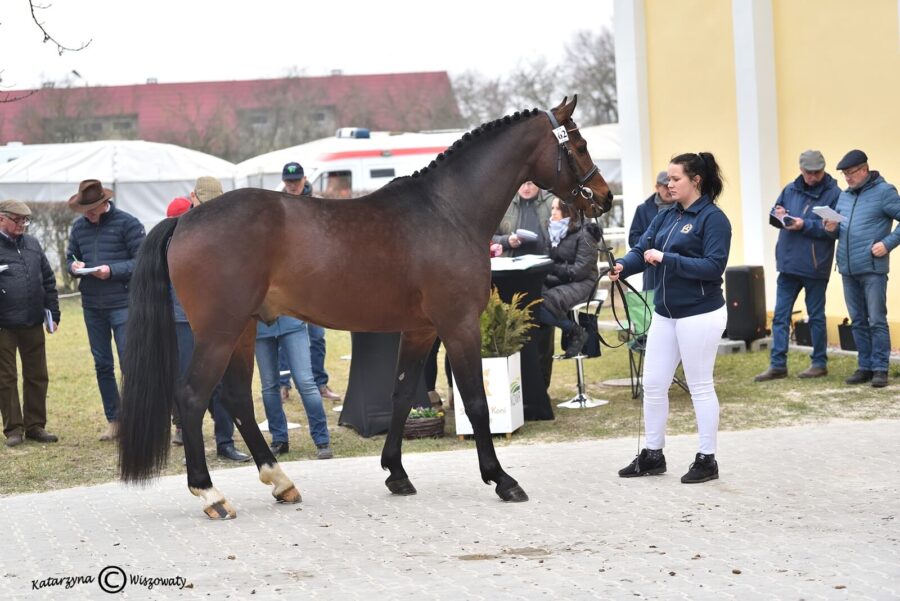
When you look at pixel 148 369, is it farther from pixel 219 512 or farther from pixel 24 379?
pixel 24 379

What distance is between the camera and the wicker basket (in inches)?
348

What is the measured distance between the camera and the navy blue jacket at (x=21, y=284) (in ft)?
30.6

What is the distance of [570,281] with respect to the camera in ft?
32.9

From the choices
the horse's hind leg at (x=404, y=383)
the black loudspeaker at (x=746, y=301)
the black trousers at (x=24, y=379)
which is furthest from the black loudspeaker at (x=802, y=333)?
the black trousers at (x=24, y=379)

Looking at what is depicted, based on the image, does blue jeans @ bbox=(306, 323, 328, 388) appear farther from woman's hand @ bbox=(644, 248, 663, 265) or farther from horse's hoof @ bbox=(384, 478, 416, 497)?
woman's hand @ bbox=(644, 248, 663, 265)

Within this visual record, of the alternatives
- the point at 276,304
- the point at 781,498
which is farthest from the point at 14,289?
the point at 781,498

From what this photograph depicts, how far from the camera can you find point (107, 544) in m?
5.76

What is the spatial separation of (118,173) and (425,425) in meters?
19.1

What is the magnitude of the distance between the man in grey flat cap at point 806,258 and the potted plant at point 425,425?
3510 mm

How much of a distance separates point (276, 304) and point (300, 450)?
2.52 meters

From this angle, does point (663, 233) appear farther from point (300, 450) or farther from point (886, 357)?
point (886, 357)

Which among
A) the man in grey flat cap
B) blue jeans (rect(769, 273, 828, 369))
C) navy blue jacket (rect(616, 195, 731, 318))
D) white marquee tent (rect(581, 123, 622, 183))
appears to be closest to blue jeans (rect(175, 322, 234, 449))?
navy blue jacket (rect(616, 195, 731, 318))

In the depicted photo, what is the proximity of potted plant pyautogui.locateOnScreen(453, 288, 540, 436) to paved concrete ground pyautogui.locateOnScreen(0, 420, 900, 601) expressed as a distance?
2.95 feet

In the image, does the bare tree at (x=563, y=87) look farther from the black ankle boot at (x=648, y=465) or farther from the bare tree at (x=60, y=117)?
the black ankle boot at (x=648, y=465)
